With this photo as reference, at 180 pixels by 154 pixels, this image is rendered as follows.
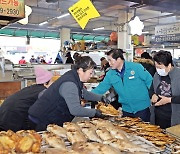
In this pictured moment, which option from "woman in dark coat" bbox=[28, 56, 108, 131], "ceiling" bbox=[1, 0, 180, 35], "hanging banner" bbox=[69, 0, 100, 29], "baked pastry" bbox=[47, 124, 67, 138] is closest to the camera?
"baked pastry" bbox=[47, 124, 67, 138]

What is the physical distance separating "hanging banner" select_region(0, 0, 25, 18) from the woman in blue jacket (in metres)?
1.22

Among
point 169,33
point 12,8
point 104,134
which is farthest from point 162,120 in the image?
point 169,33

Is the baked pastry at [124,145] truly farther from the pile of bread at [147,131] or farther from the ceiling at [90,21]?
the ceiling at [90,21]

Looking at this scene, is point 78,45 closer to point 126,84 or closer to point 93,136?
point 126,84

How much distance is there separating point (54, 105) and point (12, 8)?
140 centimetres

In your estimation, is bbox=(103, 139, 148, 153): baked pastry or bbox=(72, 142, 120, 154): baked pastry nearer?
bbox=(72, 142, 120, 154): baked pastry

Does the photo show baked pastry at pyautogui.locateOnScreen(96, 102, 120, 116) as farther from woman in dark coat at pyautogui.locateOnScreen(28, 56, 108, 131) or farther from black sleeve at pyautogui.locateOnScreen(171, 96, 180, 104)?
black sleeve at pyautogui.locateOnScreen(171, 96, 180, 104)

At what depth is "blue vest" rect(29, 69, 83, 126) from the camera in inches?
95.6

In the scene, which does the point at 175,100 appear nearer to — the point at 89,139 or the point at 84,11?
the point at 89,139

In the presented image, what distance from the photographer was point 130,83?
10.6 feet

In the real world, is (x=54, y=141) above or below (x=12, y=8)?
Answer: below

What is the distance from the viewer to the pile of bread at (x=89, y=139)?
156 cm

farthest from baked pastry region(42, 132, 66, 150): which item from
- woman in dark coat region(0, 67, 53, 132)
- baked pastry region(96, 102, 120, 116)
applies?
woman in dark coat region(0, 67, 53, 132)

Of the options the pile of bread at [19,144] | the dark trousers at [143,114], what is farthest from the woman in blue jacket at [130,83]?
the pile of bread at [19,144]
